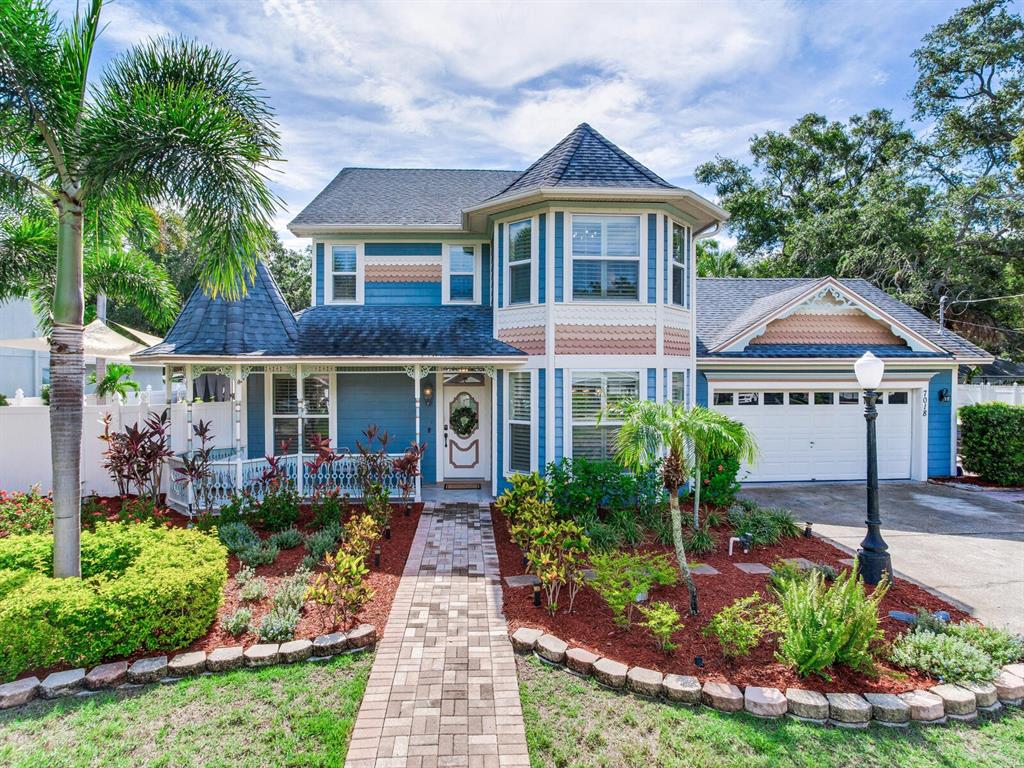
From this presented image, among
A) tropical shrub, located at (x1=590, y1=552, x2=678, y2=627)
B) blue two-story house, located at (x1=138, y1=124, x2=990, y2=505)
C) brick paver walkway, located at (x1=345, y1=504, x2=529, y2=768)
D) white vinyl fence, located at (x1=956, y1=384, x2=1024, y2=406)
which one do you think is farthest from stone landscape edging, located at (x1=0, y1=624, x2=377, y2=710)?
white vinyl fence, located at (x1=956, y1=384, x2=1024, y2=406)

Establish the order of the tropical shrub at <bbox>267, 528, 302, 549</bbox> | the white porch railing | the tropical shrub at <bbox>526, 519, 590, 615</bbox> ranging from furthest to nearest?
1. the white porch railing
2. the tropical shrub at <bbox>267, 528, 302, 549</bbox>
3. the tropical shrub at <bbox>526, 519, 590, 615</bbox>

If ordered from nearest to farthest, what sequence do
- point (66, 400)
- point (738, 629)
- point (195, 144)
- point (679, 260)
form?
point (738, 629)
point (66, 400)
point (195, 144)
point (679, 260)

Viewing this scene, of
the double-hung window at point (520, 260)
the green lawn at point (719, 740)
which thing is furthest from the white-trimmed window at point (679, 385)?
the green lawn at point (719, 740)

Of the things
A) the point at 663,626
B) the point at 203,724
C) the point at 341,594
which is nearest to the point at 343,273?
the point at 341,594

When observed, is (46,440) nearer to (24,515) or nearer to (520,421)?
(24,515)

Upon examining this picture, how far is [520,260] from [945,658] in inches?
322

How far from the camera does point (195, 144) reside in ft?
17.5

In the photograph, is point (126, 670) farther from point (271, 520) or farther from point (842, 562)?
point (842, 562)

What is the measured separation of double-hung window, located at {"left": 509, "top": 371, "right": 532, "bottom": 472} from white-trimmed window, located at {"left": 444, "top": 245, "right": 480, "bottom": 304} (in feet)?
8.83

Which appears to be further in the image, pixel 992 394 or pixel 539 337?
pixel 992 394

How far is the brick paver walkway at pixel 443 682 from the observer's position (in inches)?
141

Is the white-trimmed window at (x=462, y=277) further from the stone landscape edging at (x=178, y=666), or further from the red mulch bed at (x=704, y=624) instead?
the stone landscape edging at (x=178, y=666)

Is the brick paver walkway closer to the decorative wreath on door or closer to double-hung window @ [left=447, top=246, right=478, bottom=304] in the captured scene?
the decorative wreath on door

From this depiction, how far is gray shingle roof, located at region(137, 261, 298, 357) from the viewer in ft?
30.5
